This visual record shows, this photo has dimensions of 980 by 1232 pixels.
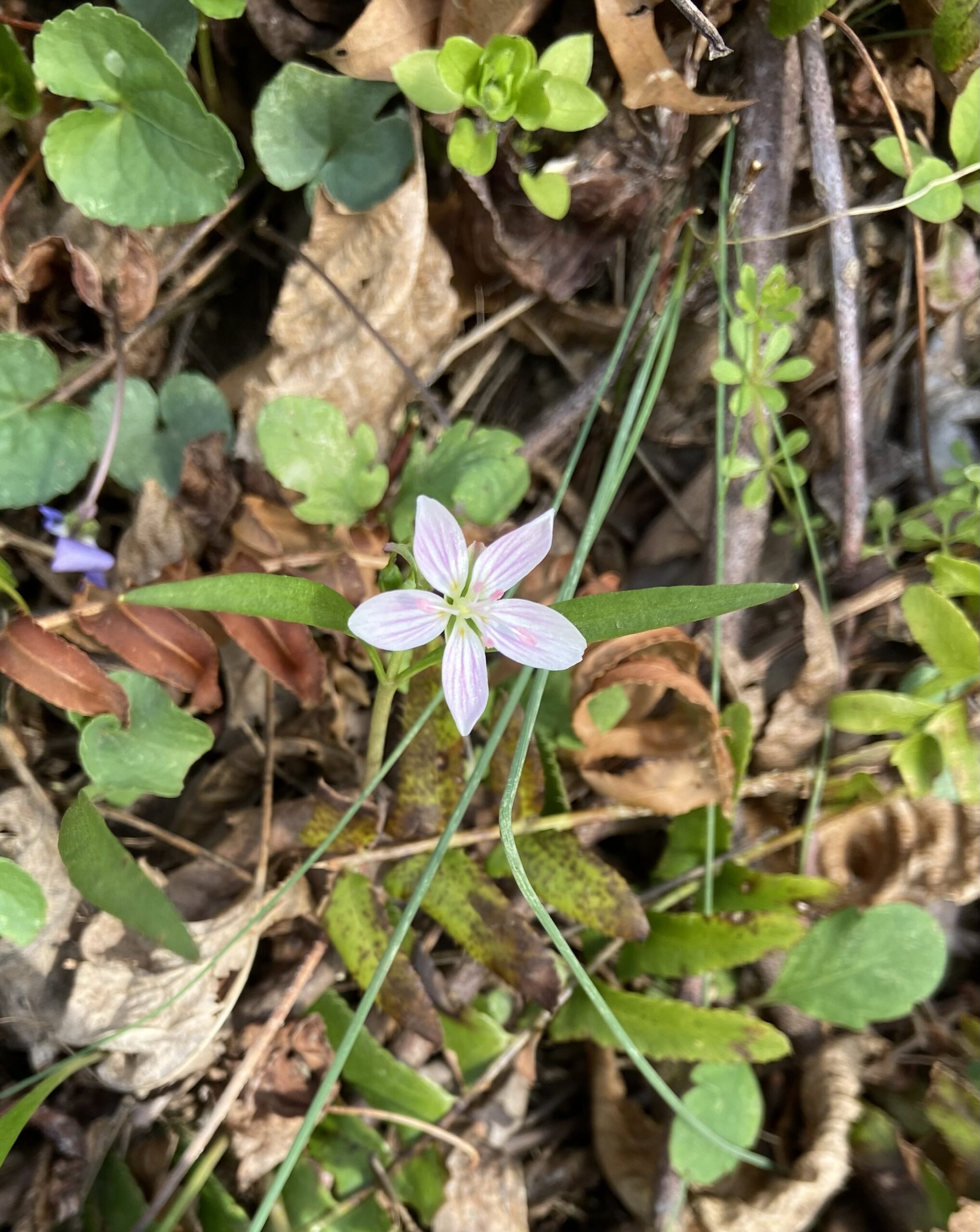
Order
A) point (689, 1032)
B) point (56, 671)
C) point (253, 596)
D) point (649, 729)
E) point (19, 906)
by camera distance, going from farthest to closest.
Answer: point (649, 729) < point (689, 1032) < point (56, 671) < point (19, 906) < point (253, 596)

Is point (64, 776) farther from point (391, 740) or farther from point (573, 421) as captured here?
point (573, 421)

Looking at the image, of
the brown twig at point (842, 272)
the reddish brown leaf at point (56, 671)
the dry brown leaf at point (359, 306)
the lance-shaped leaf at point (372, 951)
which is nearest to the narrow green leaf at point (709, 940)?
the lance-shaped leaf at point (372, 951)

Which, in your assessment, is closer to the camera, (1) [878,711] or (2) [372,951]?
(2) [372,951]

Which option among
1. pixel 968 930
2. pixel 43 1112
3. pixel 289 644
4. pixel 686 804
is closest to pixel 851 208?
pixel 686 804

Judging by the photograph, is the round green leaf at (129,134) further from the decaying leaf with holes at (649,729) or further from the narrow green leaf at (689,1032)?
the narrow green leaf at (689,1032)

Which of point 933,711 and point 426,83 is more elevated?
point 426,83

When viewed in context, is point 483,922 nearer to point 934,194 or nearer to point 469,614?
point 469,614

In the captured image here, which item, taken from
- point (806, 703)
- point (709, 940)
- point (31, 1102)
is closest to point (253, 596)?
point (31, 1102)
